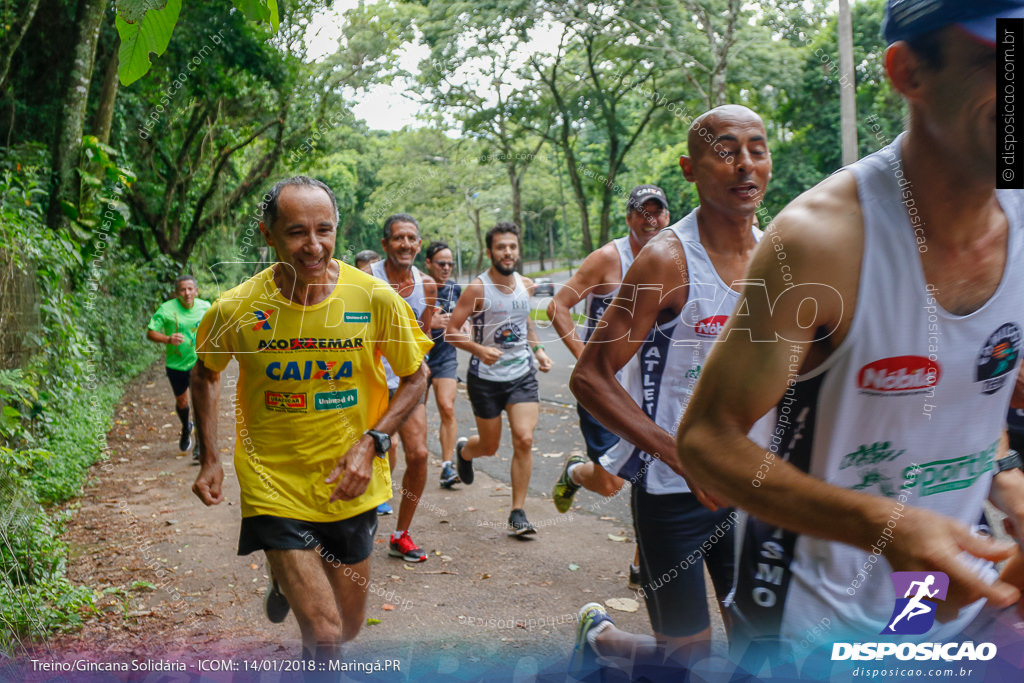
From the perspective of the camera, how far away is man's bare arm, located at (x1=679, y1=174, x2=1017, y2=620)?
1329mm

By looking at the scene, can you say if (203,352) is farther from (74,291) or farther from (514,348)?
(74,291)

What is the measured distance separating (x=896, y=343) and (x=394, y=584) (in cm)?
398

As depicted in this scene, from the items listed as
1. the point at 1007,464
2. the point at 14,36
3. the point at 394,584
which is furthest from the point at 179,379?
the point at 1007,464

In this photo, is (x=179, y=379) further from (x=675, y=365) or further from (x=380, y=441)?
(x=675, y=365)

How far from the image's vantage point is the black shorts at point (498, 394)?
6.25m

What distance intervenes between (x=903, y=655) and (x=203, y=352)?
8.77ft

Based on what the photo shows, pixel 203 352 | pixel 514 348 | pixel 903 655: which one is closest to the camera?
pixel 903 655

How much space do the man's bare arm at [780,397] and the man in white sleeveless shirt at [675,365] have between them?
1.19 metres

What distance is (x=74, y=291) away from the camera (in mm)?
6617

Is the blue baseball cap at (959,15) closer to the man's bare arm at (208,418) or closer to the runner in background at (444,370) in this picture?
the man's bare arm at (208,418)

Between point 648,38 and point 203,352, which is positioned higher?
point 648,38

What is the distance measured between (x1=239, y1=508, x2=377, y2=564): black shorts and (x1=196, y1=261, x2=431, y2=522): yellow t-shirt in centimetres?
4

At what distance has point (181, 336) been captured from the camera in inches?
333

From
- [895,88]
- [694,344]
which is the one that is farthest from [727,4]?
[895,88]
